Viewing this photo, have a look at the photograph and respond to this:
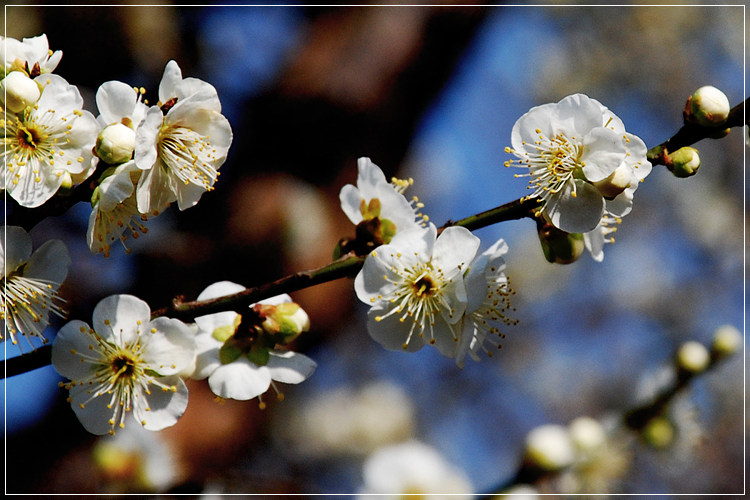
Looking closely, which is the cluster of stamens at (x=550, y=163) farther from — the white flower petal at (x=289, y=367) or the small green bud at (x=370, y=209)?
the white flower petal at (x=289, y=367)

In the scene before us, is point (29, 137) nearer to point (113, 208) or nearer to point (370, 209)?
point (113, 208)

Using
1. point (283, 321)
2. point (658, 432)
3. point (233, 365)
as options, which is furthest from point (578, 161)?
point (658, 432)

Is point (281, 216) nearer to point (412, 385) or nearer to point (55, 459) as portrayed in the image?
point (55, 459)

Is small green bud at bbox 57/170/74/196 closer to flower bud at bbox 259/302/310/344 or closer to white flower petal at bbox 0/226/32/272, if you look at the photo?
white flower petal at bbox 0/226/32/272

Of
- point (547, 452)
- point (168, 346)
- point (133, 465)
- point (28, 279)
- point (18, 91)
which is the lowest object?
point (133, 465)

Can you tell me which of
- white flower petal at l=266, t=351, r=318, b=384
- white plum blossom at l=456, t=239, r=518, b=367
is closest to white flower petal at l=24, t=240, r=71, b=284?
white flower petal at l=266, t=351, r=318, b=384

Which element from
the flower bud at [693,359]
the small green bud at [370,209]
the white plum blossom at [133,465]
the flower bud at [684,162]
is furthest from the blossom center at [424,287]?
the flower bud at [693,359]
